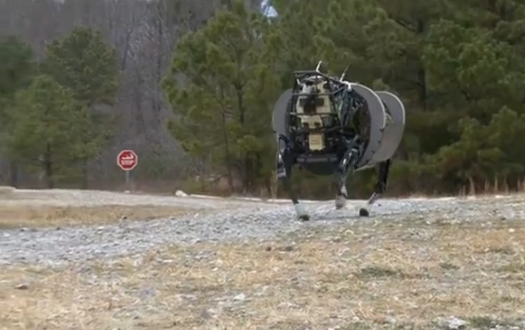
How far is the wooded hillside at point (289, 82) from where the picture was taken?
24.7 m

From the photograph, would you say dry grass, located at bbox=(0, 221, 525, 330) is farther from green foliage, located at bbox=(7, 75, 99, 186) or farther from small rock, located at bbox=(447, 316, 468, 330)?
green foliage, located at bbox=(7, 75, 99, 186)

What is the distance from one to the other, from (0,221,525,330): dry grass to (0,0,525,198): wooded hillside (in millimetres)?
15751

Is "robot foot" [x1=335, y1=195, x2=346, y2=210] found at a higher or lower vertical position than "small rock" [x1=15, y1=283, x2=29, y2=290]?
higher

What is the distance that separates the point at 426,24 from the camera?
90.6ft

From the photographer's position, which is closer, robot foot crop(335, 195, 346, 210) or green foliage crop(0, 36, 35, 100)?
robot foot crop(335, 195, 346, 210)

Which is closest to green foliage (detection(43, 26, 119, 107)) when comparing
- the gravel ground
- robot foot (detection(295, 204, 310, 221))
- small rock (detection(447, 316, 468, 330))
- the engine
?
the gravel ground

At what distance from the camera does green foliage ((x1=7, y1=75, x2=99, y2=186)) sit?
33594 mm

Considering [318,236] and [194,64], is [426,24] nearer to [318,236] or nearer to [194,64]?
[194,64]

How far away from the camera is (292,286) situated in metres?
6.80

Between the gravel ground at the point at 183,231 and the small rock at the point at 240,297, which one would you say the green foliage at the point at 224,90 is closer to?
the gravel ground at the point at 183,231

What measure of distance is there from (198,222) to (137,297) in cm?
575

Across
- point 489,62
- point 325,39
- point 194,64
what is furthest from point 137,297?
point 194,64

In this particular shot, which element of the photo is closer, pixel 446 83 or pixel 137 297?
pixel 137 297

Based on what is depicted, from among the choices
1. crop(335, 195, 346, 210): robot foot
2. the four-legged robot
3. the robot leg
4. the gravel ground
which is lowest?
the gravel ground
